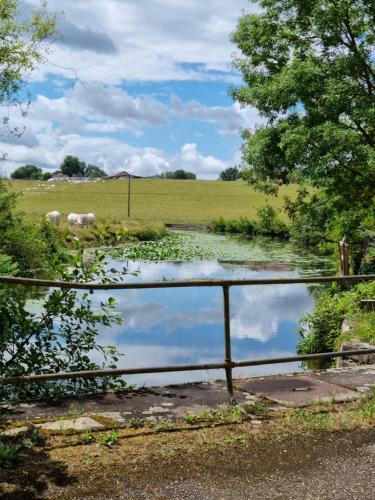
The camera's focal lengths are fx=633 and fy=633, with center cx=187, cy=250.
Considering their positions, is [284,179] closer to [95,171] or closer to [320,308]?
[320,308]

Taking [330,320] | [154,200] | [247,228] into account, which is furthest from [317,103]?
[154,200]

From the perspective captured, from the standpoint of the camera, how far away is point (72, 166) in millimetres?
164750

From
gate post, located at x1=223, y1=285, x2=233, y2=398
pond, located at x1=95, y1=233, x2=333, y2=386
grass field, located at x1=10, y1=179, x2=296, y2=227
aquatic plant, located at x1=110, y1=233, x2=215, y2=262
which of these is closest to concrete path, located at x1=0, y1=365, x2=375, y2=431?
gate post, located at x1=223, y1=285, x2=233, y2=398

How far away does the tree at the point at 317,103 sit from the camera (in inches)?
757

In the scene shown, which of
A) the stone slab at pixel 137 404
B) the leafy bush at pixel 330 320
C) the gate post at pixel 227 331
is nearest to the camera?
the stone slab at pixel 137 404

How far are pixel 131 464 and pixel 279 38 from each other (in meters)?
20.3

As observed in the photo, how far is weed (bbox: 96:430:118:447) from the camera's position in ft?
15.5

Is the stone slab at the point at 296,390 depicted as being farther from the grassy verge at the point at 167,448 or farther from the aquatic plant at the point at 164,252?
the aquatic plant at the point at 164,252

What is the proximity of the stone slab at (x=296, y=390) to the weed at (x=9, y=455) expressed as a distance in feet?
8.41

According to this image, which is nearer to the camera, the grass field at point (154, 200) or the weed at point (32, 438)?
the weed at point (32, 438)

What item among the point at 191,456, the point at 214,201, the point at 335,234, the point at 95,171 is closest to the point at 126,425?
the point at 191,456

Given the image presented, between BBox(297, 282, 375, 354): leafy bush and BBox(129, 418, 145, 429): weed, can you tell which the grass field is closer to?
BBox(297, 282, 375, 354): leafy bush

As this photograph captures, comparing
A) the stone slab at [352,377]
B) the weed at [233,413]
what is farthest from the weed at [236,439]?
the stone slab at [352,377]

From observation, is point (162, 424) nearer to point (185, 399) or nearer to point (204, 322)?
point (185, 399)
